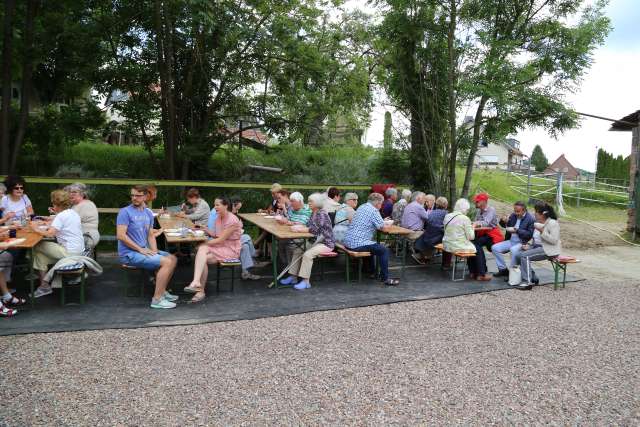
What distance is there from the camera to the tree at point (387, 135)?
14.2m

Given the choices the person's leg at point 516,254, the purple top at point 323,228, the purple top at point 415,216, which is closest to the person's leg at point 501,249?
the person's leg at point 516,254

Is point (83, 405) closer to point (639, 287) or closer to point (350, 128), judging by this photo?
point (639, 287)

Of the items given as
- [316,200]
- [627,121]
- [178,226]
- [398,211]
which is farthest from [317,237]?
[627,121]

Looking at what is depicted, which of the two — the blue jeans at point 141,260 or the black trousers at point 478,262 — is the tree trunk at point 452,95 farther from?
the blue jeans at point 141,260

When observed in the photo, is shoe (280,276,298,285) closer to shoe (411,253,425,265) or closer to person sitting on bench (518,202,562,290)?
shoe (411,253,425,265)

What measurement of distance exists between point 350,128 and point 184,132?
325 inches

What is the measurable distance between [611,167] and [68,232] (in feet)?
121

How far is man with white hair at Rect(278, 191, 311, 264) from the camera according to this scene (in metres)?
7.46

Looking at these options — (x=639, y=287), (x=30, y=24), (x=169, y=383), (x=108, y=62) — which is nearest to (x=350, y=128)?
(x=108, y=62)

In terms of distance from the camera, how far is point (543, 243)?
7586mm

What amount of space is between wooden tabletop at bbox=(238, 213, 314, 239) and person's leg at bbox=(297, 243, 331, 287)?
0.23 metres

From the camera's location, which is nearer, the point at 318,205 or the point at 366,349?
the point at 366,349

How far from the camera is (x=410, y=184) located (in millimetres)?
14094

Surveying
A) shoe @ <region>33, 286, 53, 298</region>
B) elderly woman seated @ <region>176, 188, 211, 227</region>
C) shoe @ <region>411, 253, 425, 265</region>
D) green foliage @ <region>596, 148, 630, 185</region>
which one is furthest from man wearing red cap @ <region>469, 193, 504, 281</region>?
green foliage @ <region>596, 148, 630, 185</region>
